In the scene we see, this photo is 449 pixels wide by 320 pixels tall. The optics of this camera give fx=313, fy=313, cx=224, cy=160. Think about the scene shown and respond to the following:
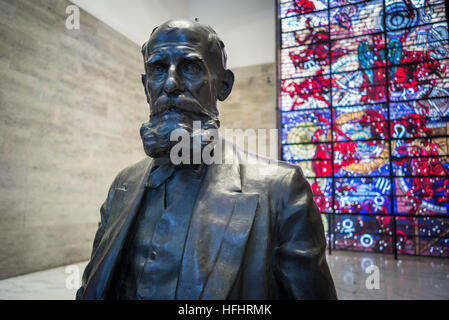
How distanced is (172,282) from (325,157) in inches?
337

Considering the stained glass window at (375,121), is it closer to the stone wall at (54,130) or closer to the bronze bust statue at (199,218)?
the stone wall at (54,130)

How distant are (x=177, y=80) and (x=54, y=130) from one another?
558cm

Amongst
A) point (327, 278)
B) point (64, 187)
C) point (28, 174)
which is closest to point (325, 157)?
point (64, 187)

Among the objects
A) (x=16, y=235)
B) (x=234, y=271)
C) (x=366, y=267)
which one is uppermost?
(x=234, y=271)

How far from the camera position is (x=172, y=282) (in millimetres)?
1109

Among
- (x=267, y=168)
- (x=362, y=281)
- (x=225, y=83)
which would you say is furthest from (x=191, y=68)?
(x=362, y=281)

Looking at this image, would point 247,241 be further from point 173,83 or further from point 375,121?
point 375,121

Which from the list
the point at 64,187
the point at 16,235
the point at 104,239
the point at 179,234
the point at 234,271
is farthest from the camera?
the point at 64,187

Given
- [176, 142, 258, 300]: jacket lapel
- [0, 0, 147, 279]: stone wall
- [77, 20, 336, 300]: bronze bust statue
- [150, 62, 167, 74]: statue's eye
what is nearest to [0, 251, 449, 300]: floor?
[0, 0, 147, 279]: stone wall

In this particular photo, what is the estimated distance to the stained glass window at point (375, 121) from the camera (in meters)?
8.10

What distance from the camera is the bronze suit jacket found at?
1057 millimetres

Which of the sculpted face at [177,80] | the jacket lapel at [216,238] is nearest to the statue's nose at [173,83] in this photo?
the sculpted face at [177,80]

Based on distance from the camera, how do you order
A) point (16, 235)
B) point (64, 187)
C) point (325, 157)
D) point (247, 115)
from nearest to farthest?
point (16, 235)
point (64, 187)
point (325, 157)
point (247, 115)
